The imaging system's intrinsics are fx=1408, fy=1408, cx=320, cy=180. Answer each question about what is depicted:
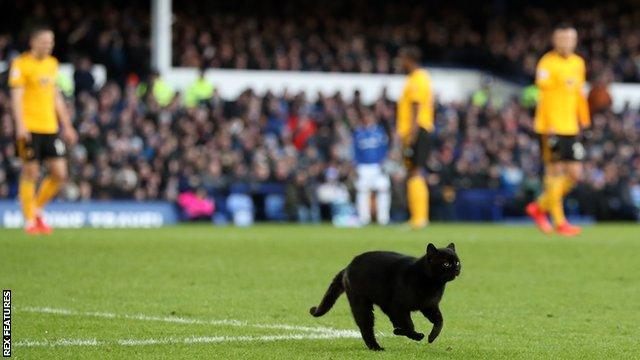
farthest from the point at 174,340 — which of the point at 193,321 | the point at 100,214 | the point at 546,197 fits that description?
the point at 100,214

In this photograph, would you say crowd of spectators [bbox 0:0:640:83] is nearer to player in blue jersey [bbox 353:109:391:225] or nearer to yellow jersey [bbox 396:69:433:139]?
player in blue jersey [bbox 353:109:391:225]

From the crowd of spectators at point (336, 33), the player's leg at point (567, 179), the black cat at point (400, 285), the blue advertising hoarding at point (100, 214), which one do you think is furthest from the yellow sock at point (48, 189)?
the crowd of spectators at point (336, 33)

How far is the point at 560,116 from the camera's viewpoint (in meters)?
17.8

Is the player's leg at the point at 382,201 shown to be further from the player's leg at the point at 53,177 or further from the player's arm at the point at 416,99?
the player's leg at the point at 53,177

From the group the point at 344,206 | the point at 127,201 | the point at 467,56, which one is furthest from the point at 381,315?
the point at 467,56

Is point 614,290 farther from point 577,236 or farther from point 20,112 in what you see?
point 20,112

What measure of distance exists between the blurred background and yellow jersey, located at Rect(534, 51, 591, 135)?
8158 mm

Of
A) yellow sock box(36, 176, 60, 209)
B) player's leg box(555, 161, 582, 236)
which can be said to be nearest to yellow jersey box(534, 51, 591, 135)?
player's leg box(555, 161, 582, 236)

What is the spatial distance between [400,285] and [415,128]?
12.6 m

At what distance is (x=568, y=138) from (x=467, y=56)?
59.8 feet

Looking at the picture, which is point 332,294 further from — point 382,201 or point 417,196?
point 382,201

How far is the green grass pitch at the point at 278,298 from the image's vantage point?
299 inches

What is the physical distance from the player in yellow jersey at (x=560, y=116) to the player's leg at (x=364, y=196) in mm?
5873

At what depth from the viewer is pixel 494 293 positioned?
10.7m
